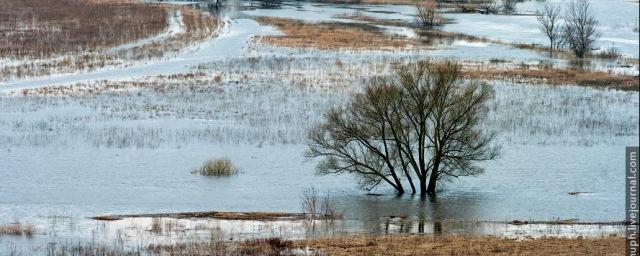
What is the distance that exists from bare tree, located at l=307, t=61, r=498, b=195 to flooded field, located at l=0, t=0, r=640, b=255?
965 mm

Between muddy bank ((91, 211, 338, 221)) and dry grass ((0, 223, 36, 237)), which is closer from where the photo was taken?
dry grass ((0, 223, 36, 237))

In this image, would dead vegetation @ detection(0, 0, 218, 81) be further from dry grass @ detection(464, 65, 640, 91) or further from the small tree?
dry grass @ detection(464, 65, 640, 91)

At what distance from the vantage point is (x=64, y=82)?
2264 inches

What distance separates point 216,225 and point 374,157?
1014cm

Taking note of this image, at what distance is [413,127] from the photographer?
→ 35.1 meters

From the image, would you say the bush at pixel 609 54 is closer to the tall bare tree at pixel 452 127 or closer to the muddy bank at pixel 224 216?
the tall bare tree at pixel 452 127

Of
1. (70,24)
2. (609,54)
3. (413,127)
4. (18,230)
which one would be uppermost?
(70,24)

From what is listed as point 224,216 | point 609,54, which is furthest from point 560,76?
point 224,216

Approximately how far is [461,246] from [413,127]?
13.4 meters

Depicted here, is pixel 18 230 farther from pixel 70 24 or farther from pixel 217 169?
pixel 70 24

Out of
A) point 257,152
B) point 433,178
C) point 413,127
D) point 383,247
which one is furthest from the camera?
point 257,152

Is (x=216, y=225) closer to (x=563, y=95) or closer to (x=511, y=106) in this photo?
(x=511, y=106)

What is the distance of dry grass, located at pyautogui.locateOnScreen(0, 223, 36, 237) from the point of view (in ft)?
82.3

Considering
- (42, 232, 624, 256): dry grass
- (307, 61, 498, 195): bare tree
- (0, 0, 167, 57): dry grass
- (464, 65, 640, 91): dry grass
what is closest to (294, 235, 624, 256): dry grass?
(42, 232, 624, 256): dry grass
